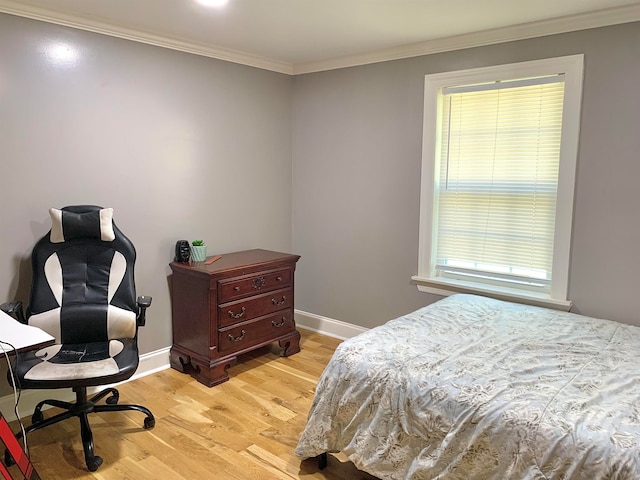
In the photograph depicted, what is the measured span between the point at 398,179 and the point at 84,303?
7.60 ft

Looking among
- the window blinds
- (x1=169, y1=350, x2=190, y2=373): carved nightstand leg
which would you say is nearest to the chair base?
(x1=169, y1=350, x2=190, y2=373): carved nightstand leg

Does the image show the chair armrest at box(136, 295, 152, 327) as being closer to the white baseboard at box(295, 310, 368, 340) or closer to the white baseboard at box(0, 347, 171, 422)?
the white baseboard at box(0, 347, 171, 422)

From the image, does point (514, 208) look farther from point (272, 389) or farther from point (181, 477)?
point (181, 477)

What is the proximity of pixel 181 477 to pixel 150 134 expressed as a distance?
7.12 ft

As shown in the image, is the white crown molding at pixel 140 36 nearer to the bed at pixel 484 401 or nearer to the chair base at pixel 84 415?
the chair base at pixel 84 415

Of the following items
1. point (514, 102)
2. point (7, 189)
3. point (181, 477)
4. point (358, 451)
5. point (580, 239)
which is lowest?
point (181, 477)

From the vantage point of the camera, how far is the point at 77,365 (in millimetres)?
2371

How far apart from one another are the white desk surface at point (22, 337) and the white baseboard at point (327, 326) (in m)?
2.57

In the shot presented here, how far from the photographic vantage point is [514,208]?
10.4ft

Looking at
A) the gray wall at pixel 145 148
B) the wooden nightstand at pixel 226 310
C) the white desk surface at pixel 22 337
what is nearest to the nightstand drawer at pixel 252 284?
the wooden nightstand at pixel 226 310

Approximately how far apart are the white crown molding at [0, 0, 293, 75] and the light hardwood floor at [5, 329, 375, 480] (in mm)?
2284

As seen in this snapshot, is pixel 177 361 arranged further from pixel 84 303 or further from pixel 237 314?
pixel 84 303

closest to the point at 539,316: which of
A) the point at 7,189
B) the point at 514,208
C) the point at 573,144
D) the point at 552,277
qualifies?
the point at 552,277

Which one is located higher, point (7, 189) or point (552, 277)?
point (7, 189)
